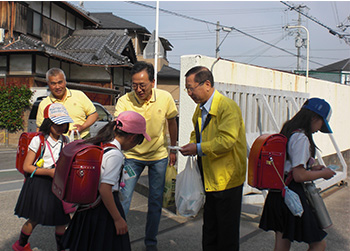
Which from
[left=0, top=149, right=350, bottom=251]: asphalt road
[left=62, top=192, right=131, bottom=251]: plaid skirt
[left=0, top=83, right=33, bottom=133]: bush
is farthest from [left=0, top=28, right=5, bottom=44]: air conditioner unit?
[left=62, top=192, right=131, bottom=251]: plaid skirt

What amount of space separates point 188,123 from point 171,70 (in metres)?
24.6

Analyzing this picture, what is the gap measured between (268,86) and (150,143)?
3.31 metres

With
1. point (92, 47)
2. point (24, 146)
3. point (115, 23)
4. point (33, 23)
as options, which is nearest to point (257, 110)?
point (24, 146)

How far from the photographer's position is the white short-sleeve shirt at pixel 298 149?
2.58m

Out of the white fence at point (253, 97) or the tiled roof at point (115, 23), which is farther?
the tiled roof at point (115, 23)

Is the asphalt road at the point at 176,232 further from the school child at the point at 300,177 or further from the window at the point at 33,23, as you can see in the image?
the window at the point at 33,23

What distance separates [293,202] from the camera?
2521 mm

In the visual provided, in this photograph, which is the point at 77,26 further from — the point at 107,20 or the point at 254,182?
the point at 254,182

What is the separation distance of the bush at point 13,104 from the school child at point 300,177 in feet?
41.2

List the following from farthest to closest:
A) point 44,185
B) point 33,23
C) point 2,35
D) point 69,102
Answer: point 33,23 → point 2,35 → point 69,102 → point 44,185

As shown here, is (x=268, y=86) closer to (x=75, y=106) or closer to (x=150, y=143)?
(x=150, y=143)

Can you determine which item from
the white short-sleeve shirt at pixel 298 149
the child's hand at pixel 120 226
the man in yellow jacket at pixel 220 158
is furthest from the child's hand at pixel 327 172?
the child's hand at pixel 120 226

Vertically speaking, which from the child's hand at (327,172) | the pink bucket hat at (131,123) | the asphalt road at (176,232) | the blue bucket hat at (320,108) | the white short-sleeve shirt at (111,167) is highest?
the blue bucket hat at (320,108)

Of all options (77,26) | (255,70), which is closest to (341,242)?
(255,70)
